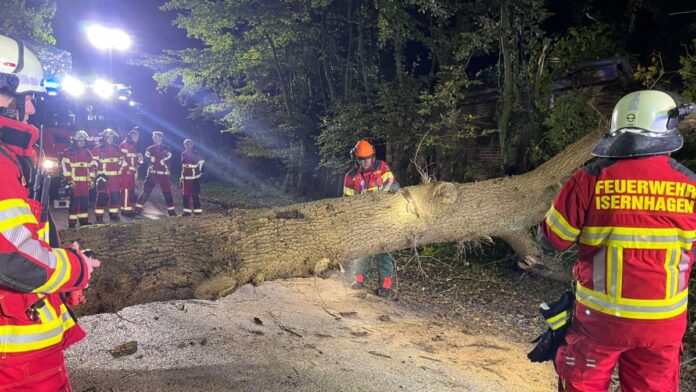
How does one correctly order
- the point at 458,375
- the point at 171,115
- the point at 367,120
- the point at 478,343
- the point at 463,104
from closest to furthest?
the point at 458,375 < the point at 478,343 < the point at 463,104 < the point at 367,120 < the point at 171,115

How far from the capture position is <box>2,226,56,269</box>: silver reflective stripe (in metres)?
1.45

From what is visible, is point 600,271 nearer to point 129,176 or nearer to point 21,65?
point 21,65

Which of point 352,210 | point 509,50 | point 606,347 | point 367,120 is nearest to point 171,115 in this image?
point 367,120

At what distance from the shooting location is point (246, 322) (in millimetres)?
4023

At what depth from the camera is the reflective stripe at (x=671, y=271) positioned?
6.50ft

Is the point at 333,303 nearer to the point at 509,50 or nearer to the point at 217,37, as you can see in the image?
the point at 509,50

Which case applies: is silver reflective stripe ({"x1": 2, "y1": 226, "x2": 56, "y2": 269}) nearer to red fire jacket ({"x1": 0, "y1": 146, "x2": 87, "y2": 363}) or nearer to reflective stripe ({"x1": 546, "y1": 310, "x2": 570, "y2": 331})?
red fire jacket ({"x1": 0, "y1": 146, "x2": 87, "y2": 363})

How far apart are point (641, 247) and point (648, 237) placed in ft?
0.18

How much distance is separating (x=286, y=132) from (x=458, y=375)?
10496mm

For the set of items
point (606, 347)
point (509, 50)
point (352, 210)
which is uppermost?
point (509, 50)

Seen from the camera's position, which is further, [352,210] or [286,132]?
[286,132]

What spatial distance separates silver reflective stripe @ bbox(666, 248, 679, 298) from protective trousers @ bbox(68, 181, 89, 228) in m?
8.98

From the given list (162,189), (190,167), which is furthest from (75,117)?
(190,167)

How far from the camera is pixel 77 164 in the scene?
8.29 metres
